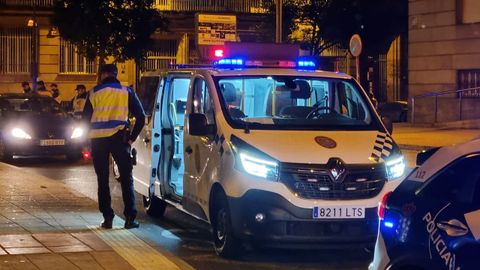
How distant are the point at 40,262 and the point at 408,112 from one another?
77.8 feet

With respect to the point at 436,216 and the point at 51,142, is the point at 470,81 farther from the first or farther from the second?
the point at 436,216

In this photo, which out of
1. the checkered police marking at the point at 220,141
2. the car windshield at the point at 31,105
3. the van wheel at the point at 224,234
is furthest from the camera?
the car windshield at the point at 31,105

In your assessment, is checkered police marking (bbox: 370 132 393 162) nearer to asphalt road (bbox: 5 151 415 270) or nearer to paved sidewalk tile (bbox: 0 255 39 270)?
asphalt road (bbox: 5 151 415 270)

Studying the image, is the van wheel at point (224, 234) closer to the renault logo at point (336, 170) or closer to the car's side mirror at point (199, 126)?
the car's side mirror at point (199, 126)

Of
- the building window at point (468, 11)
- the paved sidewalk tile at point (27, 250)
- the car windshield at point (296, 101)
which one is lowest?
the paved sidewalk tile at point (27, 250)

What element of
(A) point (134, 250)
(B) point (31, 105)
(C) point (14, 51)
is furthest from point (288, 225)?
(C) point (14, 51)

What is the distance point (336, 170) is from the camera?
7203mm

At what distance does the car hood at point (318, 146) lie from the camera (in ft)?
23.8

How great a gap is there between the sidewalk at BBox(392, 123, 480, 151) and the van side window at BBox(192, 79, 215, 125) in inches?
461

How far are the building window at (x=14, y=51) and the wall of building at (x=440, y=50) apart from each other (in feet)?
59.1

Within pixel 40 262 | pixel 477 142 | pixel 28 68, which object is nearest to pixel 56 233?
pixel 40 262

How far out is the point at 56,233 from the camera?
8.40m

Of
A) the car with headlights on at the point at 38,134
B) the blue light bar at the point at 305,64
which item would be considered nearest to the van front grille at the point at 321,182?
the blue light bar at the point at 305,64

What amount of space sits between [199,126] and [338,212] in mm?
1620
